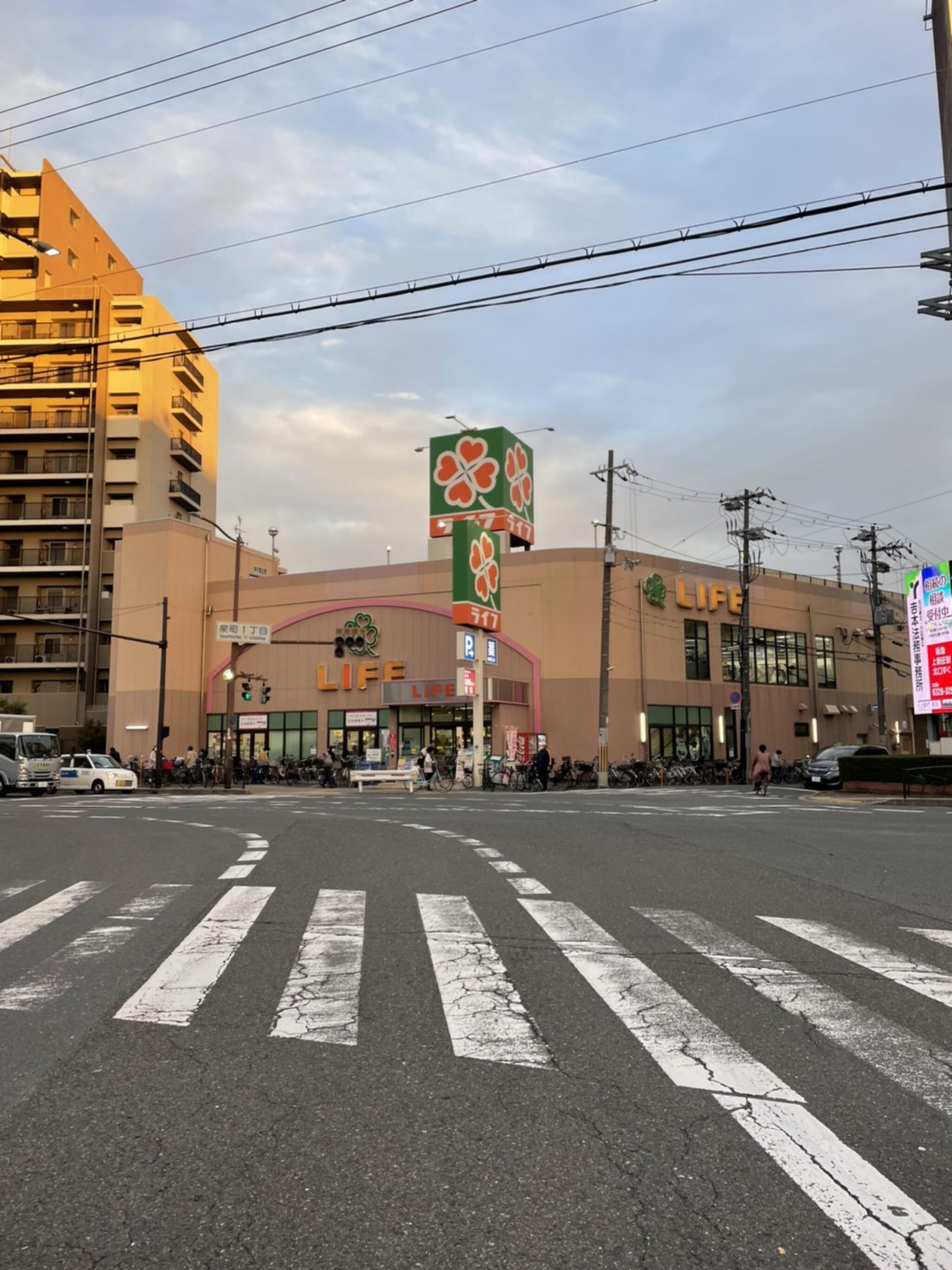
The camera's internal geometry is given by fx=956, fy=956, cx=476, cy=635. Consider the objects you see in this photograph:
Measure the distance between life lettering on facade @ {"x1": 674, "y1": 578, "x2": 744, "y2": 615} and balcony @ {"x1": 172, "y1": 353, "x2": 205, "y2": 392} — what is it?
121 ft

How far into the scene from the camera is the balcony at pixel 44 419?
199 ft

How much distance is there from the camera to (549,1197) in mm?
3141

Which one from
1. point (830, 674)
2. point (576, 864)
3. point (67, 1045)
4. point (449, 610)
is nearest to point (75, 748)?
point (449, 610)

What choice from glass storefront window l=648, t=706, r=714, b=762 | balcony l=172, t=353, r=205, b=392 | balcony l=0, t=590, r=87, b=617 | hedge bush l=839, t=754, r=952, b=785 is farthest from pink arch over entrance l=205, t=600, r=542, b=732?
balcony l=172, t=353, r=205, b=392

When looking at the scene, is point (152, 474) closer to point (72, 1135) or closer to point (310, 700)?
point (310, 700)

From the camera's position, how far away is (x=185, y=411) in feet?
215

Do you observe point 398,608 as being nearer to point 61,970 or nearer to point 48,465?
point 48,465

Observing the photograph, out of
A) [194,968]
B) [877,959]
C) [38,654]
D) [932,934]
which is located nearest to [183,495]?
[38,654]

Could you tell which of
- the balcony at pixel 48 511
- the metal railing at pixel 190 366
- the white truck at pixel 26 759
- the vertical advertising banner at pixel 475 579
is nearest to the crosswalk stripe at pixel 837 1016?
the vertical advertising banner at pixel 475 579

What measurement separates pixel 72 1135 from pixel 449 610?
1682 inches

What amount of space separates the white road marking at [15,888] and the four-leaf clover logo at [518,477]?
1291 inches

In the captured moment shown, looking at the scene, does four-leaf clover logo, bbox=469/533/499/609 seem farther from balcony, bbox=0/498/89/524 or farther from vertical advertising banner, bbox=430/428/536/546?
balcony, bbox=0/498/89/524

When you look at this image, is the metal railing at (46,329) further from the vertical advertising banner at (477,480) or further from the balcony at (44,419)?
the vertical advertising banner at (477,480)

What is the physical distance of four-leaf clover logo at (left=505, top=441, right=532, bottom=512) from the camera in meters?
41.8
